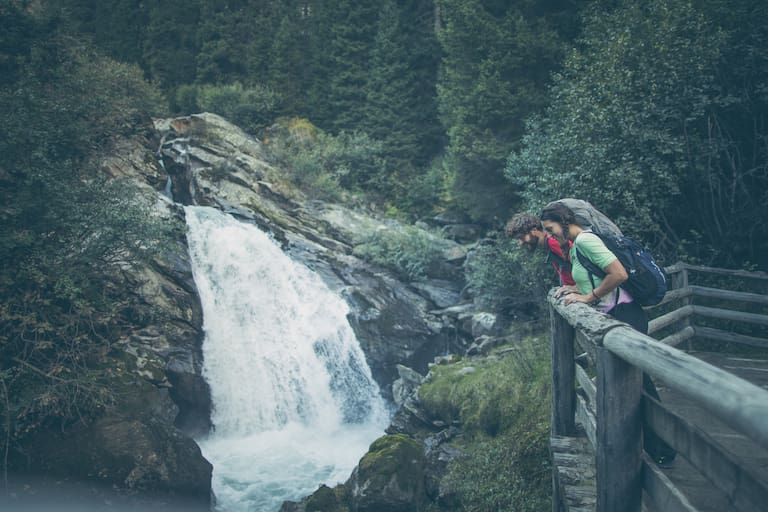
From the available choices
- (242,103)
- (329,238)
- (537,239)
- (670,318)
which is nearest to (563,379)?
(537,239)

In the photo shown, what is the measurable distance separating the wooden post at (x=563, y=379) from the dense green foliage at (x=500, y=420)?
2766mm

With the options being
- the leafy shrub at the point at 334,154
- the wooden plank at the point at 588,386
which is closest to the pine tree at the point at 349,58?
the leafy shrub at the point at 334,154

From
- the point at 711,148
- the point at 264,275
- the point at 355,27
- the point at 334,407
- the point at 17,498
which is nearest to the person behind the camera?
the point at 17,498

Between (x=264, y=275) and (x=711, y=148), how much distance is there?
1195cm

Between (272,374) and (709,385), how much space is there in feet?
43.4

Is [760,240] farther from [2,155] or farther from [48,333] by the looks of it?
[2,155]

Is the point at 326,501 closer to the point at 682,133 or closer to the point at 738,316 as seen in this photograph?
the point at 738,316

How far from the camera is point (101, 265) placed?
11.1m

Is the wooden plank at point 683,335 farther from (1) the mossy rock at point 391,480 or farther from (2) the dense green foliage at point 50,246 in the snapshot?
(2) the dense green foliage at point 50,246

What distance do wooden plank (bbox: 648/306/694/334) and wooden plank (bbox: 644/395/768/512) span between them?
16.7 ft

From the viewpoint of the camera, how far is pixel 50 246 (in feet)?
32.3

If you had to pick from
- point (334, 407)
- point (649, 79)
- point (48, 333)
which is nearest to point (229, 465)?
point (334, 407)

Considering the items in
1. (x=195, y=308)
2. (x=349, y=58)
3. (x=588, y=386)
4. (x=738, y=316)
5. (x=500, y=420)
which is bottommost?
(x=500, y=420)

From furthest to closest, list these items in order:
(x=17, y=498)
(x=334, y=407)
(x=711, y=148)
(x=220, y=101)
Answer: (x=220, y=101), (x=334, y=407), (x=711, y=148), (x=17, y=498)
